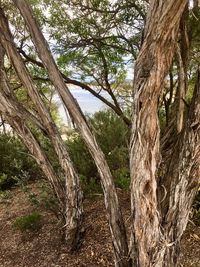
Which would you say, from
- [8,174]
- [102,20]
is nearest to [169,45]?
[102,20]

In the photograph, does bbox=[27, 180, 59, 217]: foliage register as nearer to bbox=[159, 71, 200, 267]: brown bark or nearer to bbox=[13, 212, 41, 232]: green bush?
bbox=[13, 212, 41, 232]: green bush

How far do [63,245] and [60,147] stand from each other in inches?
46.2

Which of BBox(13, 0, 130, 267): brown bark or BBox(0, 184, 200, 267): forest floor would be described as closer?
BBox(13, 0, 130, 267): brown bark

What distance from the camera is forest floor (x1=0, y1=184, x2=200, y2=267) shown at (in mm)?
3574

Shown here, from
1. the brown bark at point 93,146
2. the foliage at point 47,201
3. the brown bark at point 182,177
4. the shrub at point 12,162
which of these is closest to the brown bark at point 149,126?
the brown bark at point 182,177

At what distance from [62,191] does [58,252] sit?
2.34ft

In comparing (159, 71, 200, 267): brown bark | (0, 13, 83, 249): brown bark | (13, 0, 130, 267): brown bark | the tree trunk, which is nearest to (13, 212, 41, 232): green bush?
(0, 13, 83, 249): brown bark

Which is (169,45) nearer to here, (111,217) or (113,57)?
(111,217)

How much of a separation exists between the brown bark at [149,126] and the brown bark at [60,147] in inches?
38.6

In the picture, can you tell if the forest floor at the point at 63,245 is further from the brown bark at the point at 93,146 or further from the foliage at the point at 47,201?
the brown bark at the point at 93,146

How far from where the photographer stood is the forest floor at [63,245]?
357cm

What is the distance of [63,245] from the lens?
3838mm

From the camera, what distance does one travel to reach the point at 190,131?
8.34ft

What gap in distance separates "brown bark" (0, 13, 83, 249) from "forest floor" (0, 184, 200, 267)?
18cm
